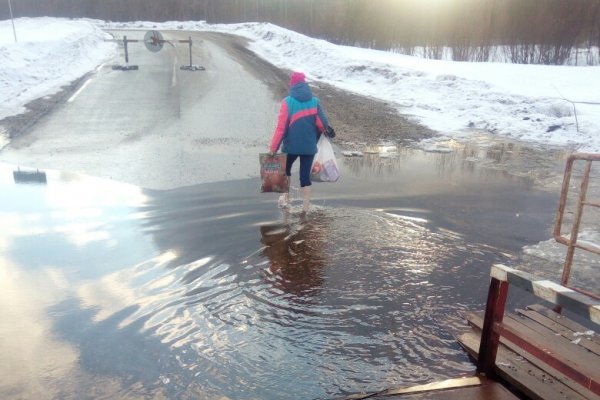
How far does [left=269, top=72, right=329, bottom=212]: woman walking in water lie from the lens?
658 cm

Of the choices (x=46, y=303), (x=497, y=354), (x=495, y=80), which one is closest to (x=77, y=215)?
(x=46, y=303)

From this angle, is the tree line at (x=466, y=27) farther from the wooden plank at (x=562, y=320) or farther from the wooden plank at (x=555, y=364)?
the wooden plank at (x=555, y=364)

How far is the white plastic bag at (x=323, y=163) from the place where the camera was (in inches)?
276

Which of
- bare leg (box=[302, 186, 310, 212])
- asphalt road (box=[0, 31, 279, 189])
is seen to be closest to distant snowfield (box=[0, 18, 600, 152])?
asphalt road (box=[0, 31, 279, 189])

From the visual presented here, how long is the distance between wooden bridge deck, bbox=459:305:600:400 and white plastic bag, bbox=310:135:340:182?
3.22 metres

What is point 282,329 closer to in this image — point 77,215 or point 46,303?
point 46,303

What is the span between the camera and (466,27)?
24438 mm

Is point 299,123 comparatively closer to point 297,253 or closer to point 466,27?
point 297,253

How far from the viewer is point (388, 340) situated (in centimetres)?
411

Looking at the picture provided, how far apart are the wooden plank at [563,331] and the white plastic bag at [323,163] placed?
3.31m

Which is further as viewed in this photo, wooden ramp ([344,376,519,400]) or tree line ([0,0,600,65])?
tree line ([0,0,600,65])

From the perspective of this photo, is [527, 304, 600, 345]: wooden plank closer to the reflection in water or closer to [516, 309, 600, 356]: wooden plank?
[516, 309, 600, 356]: wooden plank

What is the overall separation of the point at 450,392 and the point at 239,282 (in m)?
2.30

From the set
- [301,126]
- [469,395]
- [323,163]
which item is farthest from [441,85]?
[469,395]
